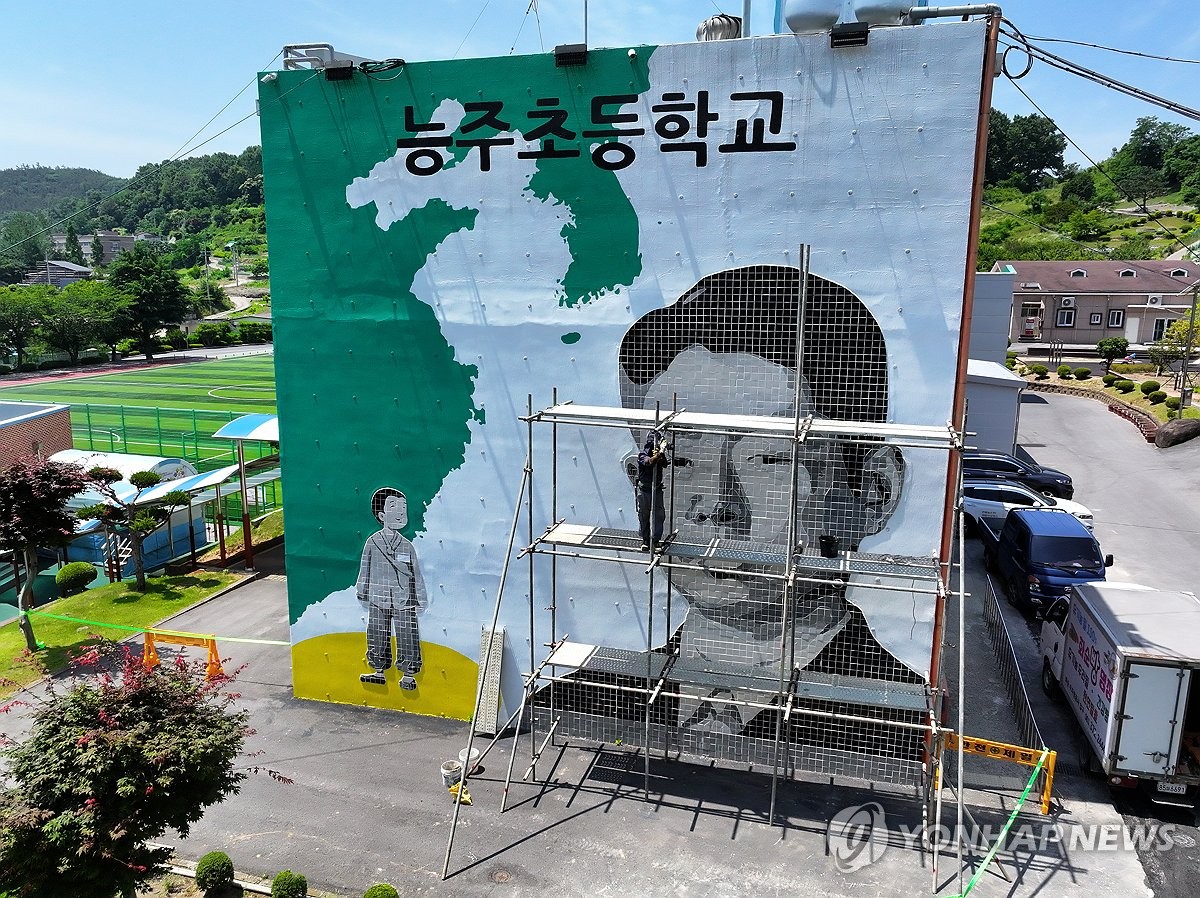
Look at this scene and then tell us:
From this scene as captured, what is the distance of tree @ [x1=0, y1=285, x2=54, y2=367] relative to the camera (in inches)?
2511

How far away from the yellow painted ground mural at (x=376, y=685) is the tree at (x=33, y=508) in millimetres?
6357

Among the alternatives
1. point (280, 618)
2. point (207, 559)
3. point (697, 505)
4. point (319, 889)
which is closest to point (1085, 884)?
point (697, 505)

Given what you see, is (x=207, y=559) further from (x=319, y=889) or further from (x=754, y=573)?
(x=754, y=573)

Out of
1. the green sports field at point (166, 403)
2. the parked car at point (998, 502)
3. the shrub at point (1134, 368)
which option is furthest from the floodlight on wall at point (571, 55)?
the shrub at point (1134, 368)

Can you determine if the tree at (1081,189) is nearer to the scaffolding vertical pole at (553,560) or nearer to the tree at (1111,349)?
the tree at (1111,349)

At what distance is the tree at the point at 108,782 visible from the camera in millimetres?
7051

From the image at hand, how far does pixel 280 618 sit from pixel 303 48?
426 inches

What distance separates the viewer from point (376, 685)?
43.4ft

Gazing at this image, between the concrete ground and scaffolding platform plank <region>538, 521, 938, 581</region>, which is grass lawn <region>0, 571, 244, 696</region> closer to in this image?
the concrete ground

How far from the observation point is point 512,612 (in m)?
12.4

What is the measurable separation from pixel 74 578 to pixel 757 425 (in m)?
17.2

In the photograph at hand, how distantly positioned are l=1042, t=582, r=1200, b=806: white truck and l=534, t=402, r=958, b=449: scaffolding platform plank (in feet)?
13.0

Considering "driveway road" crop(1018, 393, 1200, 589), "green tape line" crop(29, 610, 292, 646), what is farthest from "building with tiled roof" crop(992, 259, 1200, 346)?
"green tape line" crop(29, 610, 292, 646)

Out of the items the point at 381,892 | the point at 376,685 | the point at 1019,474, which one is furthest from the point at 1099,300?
the point at 381,892
